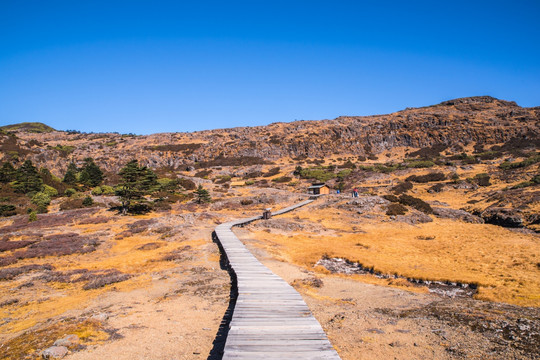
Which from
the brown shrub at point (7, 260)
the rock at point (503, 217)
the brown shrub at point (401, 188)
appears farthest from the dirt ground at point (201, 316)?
the brown shrub at point (401, 188)

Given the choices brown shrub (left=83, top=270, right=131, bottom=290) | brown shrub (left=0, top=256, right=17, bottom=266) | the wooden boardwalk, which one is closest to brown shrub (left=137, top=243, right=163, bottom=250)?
brown shrub (left=83, top=270, right=131, bottom=290)

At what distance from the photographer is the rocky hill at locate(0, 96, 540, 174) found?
7700 centimetres

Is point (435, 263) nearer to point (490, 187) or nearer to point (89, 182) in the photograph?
point (490, 187)

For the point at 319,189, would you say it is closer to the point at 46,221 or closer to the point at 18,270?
the point at 46,221

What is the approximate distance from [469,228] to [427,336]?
78.5 feet

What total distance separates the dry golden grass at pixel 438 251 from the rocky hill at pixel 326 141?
5706 cm

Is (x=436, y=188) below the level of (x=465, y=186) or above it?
below

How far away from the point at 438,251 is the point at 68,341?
22.0 meters

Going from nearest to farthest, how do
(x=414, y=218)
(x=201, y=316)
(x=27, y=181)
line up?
(x=201, y=316)
(x=414, y=218)
(x=27, y=181)

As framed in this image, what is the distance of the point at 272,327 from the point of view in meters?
7.25

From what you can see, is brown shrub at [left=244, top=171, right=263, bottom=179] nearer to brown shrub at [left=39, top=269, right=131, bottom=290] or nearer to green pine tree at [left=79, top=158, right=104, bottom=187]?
green pine tree at [left=79, top=158, right=104, bottom=187]

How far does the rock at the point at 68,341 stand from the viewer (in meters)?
7.63

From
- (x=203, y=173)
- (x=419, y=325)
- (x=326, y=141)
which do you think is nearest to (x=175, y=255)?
(x=419, y=325)

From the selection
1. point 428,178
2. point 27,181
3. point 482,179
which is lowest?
point 428,178
